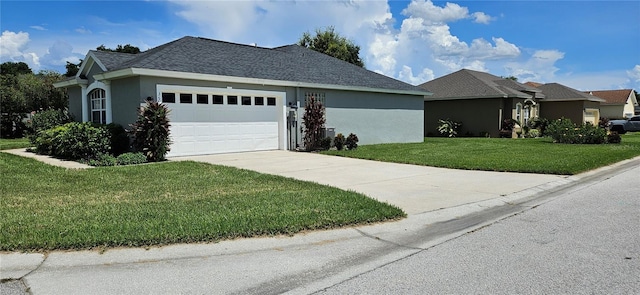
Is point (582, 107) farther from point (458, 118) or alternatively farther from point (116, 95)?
point (116, 95)

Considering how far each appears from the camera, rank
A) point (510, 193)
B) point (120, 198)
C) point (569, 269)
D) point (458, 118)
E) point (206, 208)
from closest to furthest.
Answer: point (569, 269) < point (206, 208) < point (120, 198) < point (510, 193) < point (458, 118)

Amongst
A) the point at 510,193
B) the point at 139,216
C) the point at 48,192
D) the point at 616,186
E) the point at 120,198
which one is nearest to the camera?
the point at 139,216

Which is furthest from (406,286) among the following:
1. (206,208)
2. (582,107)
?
(582,107)

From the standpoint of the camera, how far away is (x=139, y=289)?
3869mm

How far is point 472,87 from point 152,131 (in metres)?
23.9

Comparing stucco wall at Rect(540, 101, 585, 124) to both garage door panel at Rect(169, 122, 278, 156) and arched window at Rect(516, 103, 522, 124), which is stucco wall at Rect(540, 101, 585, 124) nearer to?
arched window at Rect(516, 103, 522, 124)

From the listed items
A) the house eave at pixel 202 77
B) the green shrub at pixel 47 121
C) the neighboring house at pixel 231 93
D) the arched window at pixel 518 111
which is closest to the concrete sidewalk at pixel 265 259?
the house eave at pixel 202 77

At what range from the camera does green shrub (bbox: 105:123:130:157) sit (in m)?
13.6

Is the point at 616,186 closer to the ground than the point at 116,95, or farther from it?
closer to the ground

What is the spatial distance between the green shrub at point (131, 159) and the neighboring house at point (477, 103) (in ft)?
75.0

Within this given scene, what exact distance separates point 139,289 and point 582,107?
37743 mm

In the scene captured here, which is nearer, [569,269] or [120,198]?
[569,269]

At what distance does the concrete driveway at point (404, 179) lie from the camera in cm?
802

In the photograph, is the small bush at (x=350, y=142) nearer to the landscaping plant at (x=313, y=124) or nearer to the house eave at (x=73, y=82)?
the landscaping plant at (x=313, y=124)
